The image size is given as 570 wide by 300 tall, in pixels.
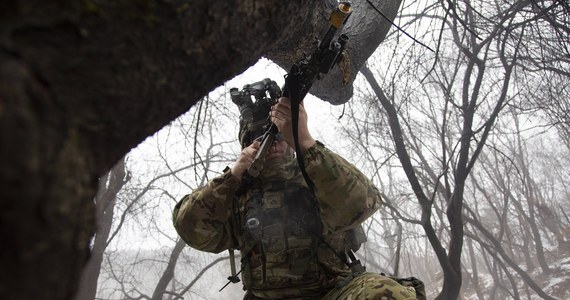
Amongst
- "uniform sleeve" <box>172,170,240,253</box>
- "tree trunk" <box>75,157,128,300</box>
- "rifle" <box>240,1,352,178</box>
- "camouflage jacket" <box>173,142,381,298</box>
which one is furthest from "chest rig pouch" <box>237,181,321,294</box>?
"tree trunk" <box>75,157,128,300</box>

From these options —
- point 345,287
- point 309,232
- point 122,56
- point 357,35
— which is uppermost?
point 357,35

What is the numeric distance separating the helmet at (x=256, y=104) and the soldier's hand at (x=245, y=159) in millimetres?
140

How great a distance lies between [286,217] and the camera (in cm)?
172

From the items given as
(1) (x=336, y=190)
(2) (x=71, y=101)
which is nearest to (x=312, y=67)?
(1) (x=336, y=190)

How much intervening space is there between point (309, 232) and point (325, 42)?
2.89 ft

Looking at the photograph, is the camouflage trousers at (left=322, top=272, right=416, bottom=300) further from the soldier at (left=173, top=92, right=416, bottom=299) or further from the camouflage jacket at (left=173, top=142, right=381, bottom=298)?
the camouflage jacket at (left=173, top=142, right=381, bottom=298)

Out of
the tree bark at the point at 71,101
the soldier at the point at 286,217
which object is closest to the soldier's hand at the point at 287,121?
the soldier at the point at 286,217

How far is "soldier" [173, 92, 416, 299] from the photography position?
154 centimetres

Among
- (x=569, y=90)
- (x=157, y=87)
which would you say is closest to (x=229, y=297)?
(x=569, y=90)

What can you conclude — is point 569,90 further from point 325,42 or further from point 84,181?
point 84,181

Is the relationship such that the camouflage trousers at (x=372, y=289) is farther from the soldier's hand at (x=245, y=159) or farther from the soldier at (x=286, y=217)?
Result: the soldier's hand at (x=245, y=159)

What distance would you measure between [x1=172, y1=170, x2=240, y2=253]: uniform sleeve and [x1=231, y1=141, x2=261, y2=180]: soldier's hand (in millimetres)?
31

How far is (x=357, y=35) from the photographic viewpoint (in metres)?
1.98

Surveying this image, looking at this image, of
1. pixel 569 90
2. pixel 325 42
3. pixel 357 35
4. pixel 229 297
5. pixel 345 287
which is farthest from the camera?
pixel 229 297
